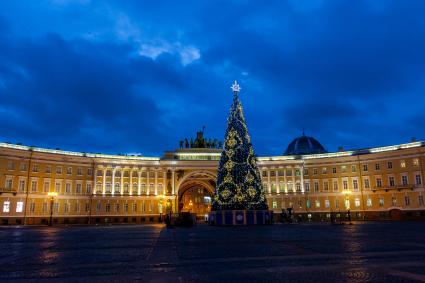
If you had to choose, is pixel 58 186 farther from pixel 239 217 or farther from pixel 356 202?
pixel 356 202

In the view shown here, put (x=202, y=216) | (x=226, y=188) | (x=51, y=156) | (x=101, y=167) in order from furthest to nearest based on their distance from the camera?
1. (x=202, y=216)
2. (x=101, y=167)
3. (x=51, y=156)
4. (x=226, y=188)

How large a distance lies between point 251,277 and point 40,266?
6.55 metres

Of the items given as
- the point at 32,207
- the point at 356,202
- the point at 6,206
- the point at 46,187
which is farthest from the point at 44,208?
the point at 356,202

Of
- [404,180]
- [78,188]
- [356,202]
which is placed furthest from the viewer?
[356,202]

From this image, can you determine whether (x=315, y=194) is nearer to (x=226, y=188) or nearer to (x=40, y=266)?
(x=226, y=188)

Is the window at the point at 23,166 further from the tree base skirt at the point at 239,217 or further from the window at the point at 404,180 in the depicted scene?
the window at the point at 404,180

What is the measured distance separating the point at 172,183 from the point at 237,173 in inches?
1694

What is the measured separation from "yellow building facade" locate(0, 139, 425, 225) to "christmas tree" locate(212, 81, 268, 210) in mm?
24601

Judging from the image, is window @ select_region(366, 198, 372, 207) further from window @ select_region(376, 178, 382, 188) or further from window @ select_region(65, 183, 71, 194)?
window @ select_region(65, 183, 71, 194)

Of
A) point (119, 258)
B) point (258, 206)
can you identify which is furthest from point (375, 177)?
point (119, 258)

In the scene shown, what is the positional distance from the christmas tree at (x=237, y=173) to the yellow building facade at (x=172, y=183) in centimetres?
2460

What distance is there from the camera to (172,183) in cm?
8350

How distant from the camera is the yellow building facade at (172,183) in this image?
2579 inches

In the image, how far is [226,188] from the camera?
140 ft
